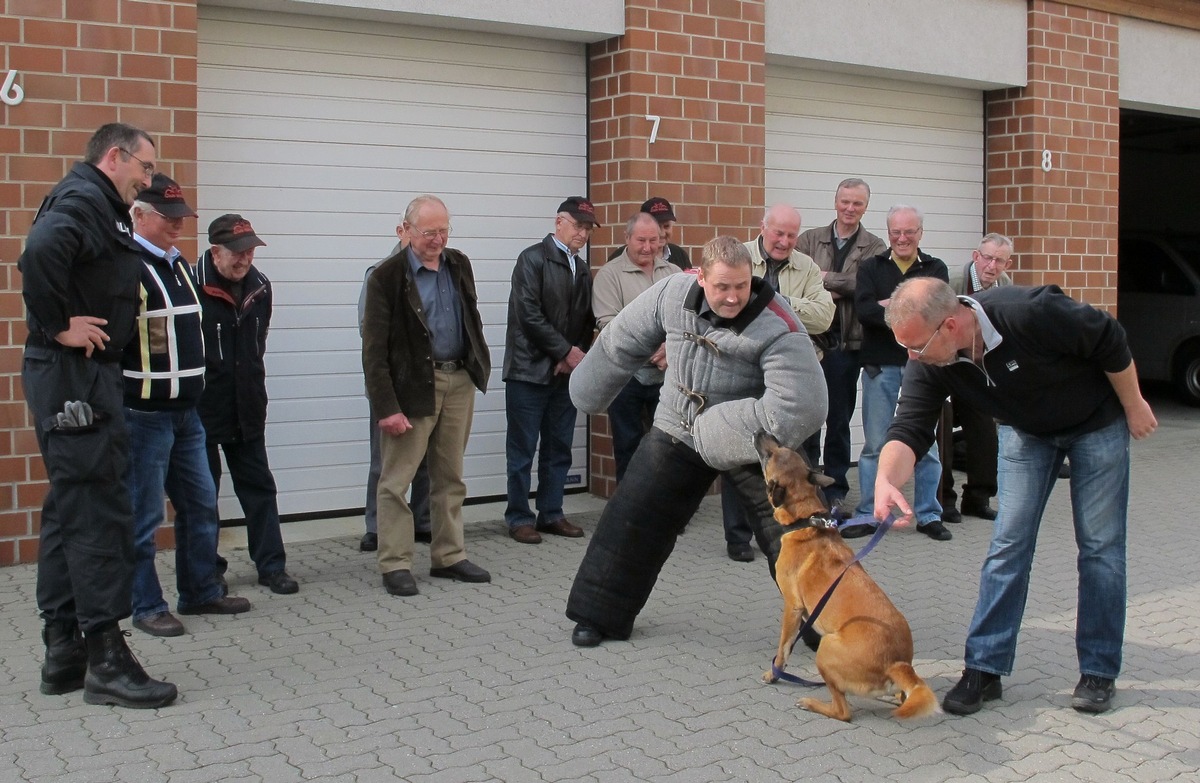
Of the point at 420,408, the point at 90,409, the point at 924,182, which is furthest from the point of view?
the point at 924,182

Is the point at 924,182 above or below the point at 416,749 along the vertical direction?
above

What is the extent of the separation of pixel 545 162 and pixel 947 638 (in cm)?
468

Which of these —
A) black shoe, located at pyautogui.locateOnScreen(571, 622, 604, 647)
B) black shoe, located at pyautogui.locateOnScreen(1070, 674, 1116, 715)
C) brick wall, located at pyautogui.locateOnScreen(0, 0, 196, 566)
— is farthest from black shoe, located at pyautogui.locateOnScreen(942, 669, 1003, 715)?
brick wall, located at pyautogui.locateOnScreen(0, 0, 196, 566)

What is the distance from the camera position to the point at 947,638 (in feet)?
20.2

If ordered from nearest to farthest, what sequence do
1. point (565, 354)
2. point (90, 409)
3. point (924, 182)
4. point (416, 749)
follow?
point (416, 749) < point (90, 409) < point (565, 354) < point (924, 182)

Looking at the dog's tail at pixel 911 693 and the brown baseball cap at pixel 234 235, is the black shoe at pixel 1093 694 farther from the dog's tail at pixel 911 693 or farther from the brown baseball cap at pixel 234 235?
the brown baseball cap at pixel 234 235

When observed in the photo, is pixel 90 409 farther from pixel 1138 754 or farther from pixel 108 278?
pixel 1138 754

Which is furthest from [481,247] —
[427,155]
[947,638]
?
[947,638]

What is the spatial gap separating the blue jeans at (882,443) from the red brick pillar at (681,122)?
174cm

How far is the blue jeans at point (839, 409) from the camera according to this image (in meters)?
8.77

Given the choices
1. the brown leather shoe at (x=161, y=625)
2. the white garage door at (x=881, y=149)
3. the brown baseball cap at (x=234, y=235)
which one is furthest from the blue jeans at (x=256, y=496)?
the white garage door at (x=881, y=149)

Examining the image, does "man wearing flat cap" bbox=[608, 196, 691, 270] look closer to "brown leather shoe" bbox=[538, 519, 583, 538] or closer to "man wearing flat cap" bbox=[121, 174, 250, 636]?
"brown leather shoe" bbox=[538, 519, 583, 538]

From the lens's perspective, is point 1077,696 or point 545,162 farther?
point 545,162

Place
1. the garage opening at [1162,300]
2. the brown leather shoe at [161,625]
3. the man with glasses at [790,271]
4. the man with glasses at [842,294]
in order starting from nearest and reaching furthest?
the brown leather shoe at [161,625], the man with glasses at [790,271], the man with glasses at [842,294], the garage opening at [1162,300]
